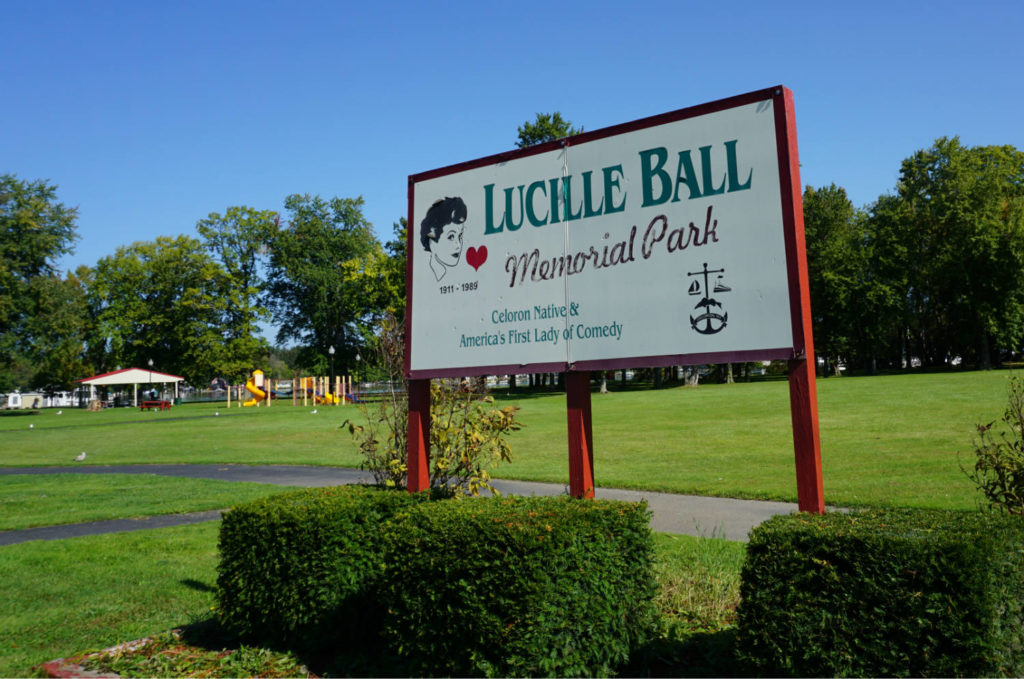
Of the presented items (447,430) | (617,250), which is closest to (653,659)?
(617,250)

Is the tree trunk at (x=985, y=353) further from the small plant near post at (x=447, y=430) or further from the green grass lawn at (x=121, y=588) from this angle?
the small plant near post at (x=447, y=430)

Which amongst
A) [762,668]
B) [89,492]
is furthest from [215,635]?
[89,492]

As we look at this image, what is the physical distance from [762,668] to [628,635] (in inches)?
33.3

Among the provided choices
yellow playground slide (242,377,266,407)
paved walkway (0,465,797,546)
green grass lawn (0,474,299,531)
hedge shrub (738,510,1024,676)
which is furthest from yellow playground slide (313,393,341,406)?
hedge shrub (738,510,1024,676)

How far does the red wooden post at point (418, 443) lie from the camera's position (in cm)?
626

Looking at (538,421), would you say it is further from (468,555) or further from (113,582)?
(468,555)

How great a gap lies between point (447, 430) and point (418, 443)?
42.9 inches

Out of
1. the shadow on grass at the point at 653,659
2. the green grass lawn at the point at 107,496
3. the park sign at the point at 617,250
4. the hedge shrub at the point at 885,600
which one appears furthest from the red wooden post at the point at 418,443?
the green grass lawn at the point at 107,496

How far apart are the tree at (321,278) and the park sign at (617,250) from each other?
215 ft

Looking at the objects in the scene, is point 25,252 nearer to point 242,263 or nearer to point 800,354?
point 242,263

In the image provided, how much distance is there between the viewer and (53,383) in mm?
87938

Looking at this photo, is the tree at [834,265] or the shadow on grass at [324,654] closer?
the shadow on grass at [324,654]

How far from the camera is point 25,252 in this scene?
55438 millimetres

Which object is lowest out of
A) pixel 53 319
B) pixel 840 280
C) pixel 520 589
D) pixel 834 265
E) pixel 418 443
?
pixel 520 589
